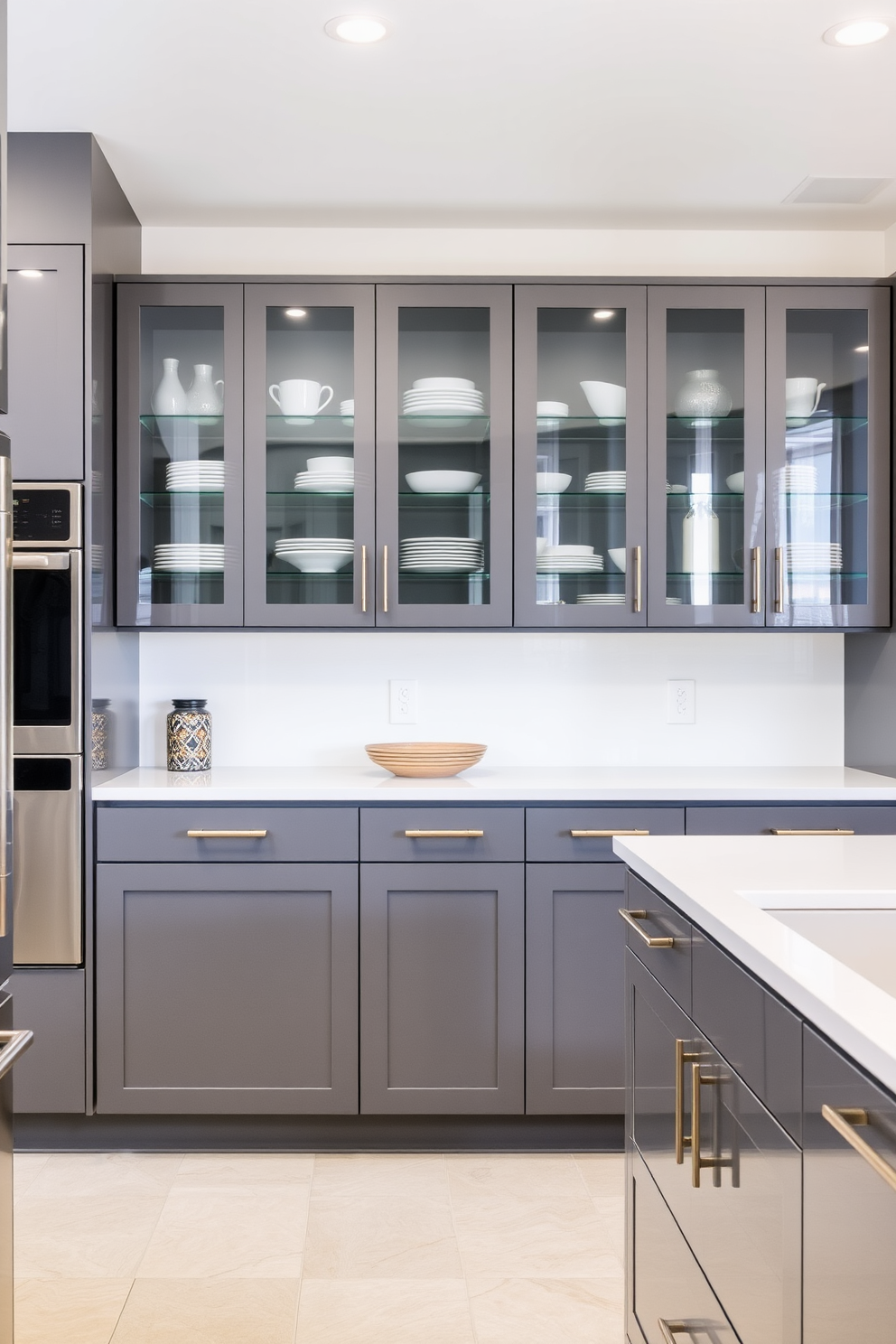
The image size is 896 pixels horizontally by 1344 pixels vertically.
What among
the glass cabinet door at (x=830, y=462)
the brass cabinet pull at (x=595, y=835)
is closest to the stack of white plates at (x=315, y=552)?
the brass cabinet pull at (x=595, y=835)

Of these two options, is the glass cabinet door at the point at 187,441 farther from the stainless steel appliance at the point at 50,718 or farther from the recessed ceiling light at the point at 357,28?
the recessed ceiling light at the point at 357,28

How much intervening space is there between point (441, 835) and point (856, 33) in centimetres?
195

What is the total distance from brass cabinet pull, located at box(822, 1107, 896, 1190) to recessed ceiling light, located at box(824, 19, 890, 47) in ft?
6.88

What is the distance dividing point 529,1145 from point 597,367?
6.75 ft

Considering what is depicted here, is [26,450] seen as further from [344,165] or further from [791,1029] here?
[791,1029]

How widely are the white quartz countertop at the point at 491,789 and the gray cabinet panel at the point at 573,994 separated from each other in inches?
7.8

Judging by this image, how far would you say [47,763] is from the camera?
252cm

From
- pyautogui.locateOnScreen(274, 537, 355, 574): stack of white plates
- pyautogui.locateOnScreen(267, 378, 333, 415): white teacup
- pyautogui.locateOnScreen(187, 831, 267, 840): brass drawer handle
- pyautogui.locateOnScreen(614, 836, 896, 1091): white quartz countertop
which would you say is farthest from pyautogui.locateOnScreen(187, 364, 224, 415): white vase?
pyautogui.locateOnScreen(614, 836, 896, 1091): white quartz countertop

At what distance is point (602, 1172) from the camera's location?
8.30 ft

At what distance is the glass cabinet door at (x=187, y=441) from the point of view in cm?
280

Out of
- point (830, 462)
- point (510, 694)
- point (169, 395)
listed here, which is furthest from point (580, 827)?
point (169, 395)

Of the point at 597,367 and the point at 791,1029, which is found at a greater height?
the point at 597,367

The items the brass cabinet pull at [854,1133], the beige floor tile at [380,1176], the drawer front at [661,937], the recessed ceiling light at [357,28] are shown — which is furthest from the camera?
the beige floor tile at [380,1176]

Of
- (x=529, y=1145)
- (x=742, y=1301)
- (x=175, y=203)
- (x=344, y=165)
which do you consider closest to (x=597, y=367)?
(x=344, y=165)
